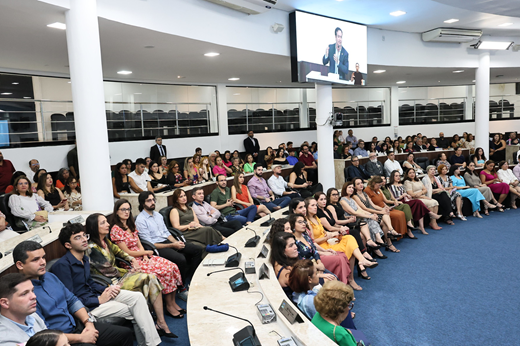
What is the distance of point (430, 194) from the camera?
24.7 feet

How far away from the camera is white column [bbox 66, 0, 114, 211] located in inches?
175

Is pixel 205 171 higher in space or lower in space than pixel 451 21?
lower

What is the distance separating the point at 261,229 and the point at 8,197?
9.87 feet

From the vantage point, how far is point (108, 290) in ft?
10.4

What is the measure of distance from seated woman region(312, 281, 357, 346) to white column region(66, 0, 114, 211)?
3137mm

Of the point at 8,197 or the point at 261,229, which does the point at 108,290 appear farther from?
the point at 8,197

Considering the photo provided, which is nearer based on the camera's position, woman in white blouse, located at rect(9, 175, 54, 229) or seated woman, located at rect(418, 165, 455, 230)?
woman in white blouse, located at rect(9, 175, 54, 229)

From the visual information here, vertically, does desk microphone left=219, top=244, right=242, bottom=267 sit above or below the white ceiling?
below

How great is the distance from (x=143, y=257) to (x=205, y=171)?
179 inches

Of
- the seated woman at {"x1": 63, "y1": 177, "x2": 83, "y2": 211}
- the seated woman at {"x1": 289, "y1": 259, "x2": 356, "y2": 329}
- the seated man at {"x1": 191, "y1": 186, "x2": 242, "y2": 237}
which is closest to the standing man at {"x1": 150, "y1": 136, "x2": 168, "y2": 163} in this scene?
the seated woman at {"x1": 63, "y1": 177, "x2": 83, "y2": 211}

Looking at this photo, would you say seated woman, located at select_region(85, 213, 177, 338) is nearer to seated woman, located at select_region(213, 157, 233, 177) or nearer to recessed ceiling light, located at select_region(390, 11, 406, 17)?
seated woman, located at select_region(213, 157, 233, 177)

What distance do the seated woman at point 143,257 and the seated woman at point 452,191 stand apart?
5.96 m

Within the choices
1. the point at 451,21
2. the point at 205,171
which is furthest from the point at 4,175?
the point at 451,21

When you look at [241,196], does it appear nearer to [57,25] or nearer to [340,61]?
[57,25]
